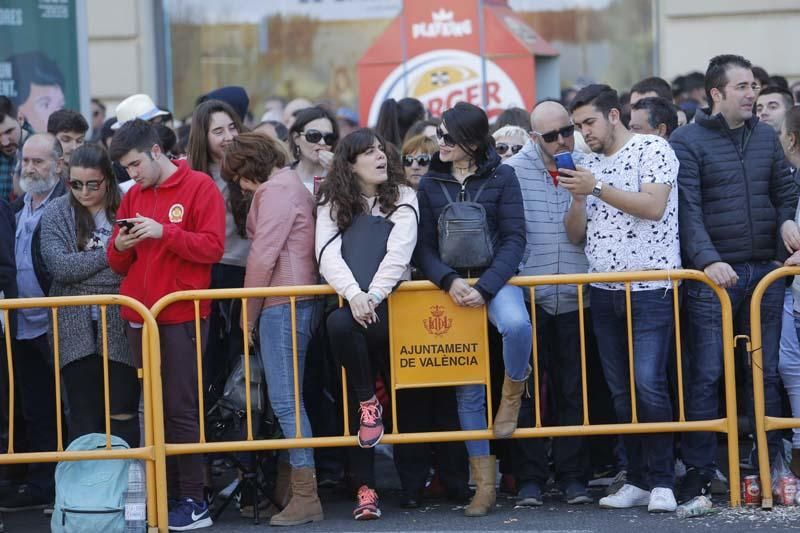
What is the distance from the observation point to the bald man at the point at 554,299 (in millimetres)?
7582

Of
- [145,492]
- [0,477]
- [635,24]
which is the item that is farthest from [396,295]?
[635,24]

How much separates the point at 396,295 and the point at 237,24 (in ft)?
28.5

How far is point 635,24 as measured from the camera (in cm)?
1468

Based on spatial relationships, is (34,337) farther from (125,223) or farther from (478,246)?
(478,246)

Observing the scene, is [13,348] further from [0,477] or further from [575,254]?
[575,254]

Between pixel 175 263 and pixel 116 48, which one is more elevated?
pixel 116 48

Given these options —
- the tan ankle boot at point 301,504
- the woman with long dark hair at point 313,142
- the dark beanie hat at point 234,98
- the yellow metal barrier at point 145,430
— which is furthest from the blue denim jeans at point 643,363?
the dark beanie hat at point 234,98

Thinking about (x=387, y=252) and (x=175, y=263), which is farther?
(x=175, y=263)

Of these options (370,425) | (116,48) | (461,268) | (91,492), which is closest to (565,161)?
(461,268)

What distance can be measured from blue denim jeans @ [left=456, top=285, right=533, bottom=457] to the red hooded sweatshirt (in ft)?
4.75

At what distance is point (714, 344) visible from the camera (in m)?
7.32

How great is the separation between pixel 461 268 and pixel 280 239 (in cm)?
96

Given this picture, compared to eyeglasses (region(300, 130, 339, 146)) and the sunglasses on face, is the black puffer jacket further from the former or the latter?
the sunglasses on face

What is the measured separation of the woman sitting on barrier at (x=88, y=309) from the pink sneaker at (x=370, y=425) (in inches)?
48.7
